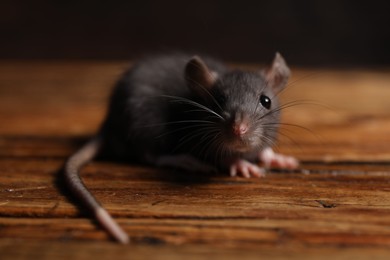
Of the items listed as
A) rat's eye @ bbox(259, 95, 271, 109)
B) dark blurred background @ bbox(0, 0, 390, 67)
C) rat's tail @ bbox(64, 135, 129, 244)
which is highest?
dark blurred background @ bbox(0, 0, 390, 67)

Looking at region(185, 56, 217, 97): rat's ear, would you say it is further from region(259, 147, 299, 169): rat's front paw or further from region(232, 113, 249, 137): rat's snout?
region(259, 147, 299, 169): rat's front paw

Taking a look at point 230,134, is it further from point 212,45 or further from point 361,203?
point 212,45

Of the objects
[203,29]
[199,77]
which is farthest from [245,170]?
[203,29]

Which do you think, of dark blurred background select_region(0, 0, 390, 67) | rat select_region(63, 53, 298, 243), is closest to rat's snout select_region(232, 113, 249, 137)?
rat select_region(63, 53, 298, 243)

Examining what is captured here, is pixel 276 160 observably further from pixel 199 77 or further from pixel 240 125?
pixel 199 77

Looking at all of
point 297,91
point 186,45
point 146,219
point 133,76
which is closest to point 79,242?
point 146,219

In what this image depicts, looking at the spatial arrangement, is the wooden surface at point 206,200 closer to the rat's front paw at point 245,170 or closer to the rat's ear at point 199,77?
the rat's front paw at point 245,170
